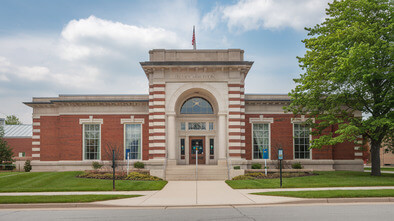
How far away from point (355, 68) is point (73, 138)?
79.6ft

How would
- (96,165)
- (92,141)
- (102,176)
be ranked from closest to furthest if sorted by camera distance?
1. (102,176)
2. (96,165)
3. (92,141)

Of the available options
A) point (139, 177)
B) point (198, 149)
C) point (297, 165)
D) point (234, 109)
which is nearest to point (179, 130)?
point (198, 149)

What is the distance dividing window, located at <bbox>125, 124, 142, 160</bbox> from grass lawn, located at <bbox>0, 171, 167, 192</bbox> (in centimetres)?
632

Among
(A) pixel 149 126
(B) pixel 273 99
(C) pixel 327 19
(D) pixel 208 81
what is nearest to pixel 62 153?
(A) pixel 149 126

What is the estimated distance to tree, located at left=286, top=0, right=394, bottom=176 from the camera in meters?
21.2

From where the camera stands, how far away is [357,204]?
43.8 ft

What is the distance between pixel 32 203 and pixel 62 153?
16761 millimetres

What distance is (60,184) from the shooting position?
21.0 metres

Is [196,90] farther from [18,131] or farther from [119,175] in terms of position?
[18,131]

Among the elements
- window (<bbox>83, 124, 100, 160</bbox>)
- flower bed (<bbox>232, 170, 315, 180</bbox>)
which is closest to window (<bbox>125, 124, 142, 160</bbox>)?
window (<bbox>83, 124, 100, 160</bbox>)

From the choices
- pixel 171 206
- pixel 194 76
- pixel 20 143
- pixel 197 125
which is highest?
pixel 194 76

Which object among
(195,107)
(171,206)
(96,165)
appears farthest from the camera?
(195,107)

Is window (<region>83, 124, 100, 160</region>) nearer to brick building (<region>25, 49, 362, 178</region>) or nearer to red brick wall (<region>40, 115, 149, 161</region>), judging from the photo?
brick building (<region>25, 49, 362, 178</region>)

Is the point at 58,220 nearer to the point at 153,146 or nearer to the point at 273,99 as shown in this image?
the point at 153,146
